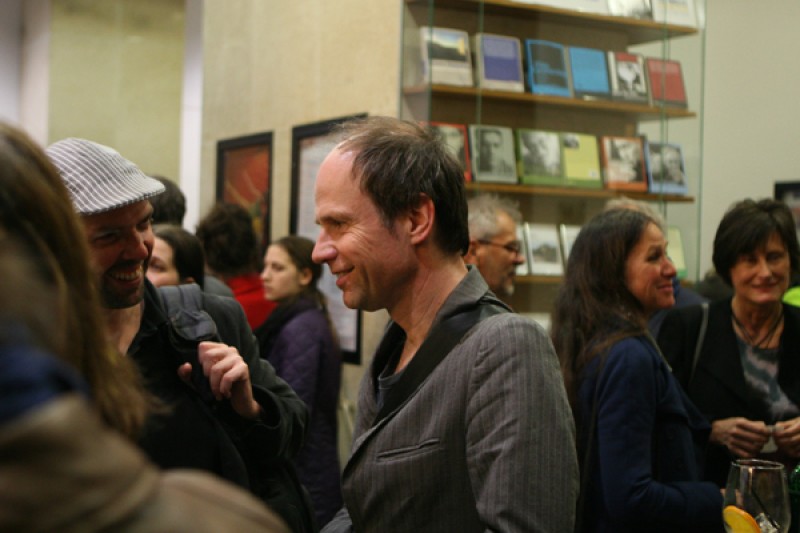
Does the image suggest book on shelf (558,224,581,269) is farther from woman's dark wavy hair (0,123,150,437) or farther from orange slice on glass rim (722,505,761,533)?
woman's dark wavy hair (0,123,150,437)

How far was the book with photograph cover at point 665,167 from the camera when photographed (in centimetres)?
561

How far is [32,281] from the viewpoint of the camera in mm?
735

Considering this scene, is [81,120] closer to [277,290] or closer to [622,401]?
[277,290]

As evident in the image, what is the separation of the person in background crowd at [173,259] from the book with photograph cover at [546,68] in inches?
94.1

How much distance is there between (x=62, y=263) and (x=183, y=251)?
8.94 ft

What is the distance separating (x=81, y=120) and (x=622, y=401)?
8.74 meters

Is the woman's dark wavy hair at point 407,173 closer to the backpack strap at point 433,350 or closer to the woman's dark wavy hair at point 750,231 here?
the backpack strap at point 433,350

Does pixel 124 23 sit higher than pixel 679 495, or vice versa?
pixel 124 23

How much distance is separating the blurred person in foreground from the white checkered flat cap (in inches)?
42.0

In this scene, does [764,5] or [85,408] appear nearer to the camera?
[85,408]

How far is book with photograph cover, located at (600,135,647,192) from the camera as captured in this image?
5.53m

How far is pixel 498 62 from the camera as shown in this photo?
17.2 feet

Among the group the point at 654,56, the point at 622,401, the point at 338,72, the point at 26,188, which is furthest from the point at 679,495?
the point at 338,72

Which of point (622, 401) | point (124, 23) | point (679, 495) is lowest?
point (679, 495)
